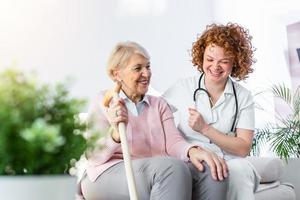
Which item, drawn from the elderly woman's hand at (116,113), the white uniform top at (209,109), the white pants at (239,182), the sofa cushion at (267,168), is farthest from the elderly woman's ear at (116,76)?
the sofa cushion at (267,168)

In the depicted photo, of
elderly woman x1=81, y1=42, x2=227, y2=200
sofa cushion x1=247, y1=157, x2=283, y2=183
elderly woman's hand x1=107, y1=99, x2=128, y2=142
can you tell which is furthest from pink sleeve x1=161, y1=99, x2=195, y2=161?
sofa cushion x1=247, y1=157, x2=283, y2=183

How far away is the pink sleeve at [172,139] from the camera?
80.1 inches

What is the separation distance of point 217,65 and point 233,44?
12 centimetres

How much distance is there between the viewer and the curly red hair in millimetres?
2379

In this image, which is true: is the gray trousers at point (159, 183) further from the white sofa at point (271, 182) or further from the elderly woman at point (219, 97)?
the white sofa at point (271, 182)

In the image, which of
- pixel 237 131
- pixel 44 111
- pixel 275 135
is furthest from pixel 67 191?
pixel 275 135

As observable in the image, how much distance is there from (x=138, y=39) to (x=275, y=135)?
124 cm

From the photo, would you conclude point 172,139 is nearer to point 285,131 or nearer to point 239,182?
point 239,182

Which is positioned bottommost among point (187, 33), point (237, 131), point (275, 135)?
point (275, 135)

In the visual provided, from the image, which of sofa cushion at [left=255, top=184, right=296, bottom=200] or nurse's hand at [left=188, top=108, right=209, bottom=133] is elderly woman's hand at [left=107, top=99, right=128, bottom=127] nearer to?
nurse's hand at [left=188, top=108, right=209, bottom=133]

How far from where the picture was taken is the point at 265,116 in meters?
4.47

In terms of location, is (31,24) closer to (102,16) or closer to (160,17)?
(102,16)

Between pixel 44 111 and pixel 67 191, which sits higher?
pixel 44 111

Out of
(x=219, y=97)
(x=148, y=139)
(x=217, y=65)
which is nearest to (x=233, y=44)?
(x=217, y=65)
